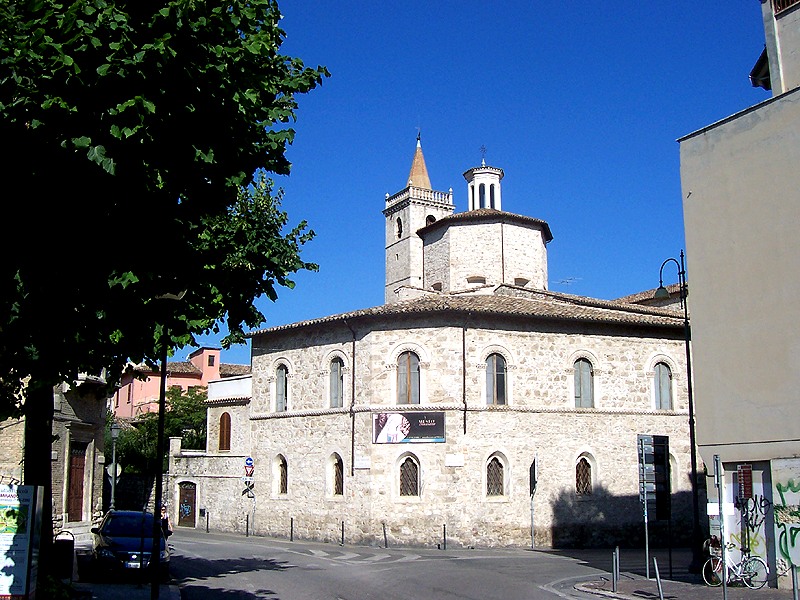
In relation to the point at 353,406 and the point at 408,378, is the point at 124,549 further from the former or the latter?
the point at 408,378

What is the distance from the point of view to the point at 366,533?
3042 centimetres

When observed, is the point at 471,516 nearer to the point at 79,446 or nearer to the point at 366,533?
the point at 366,533

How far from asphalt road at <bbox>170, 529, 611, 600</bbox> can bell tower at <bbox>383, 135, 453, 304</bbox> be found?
Answer: 38.1 m

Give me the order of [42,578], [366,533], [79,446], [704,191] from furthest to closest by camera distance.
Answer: [366,533] → [79,446] → [704,191] → [42,578]

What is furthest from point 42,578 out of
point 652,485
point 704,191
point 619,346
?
point 619,346

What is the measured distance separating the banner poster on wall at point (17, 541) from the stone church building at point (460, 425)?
65.3 ft

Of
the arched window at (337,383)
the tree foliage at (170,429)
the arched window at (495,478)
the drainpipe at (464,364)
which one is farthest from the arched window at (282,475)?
the tree foliage at (170,429)

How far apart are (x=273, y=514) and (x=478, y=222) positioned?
22.6 meters

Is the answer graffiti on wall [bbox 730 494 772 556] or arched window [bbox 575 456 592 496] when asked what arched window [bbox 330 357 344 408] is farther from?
graffiti on wall [bbox 730 494 772 556]

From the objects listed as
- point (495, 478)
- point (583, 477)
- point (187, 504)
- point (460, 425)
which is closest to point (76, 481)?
point (187, 504)

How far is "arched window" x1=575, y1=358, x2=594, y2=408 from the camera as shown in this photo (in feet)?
106

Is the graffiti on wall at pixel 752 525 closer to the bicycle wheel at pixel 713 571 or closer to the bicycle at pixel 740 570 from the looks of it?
the bicycle at pixel 740 570

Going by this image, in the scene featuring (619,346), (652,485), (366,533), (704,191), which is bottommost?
(366,533)

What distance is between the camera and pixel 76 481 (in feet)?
92.7
